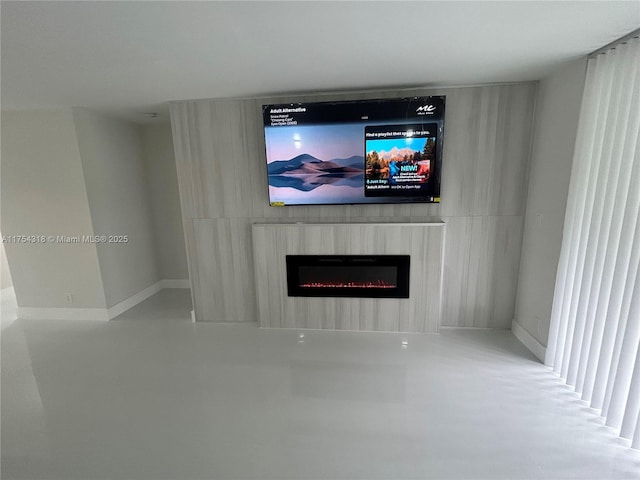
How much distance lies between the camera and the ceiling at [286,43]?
154 centimetres

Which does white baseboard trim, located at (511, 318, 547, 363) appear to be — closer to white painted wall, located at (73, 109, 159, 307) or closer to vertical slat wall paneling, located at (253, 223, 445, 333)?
vertical slat wall paneling, located at (253, 223, 445, 333)

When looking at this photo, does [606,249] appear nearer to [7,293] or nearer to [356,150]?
[356,150]

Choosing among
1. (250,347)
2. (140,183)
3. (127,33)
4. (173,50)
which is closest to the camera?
(127,33)

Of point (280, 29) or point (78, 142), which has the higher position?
point (280, 29)

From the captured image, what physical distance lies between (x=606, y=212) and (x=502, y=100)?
1478 millimetres

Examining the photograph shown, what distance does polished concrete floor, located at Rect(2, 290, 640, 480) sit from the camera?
1.83 m

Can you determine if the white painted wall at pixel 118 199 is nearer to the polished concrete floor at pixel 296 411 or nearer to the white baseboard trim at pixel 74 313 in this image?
the white baseboard trim at pixel 74 313

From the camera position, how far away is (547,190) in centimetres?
276

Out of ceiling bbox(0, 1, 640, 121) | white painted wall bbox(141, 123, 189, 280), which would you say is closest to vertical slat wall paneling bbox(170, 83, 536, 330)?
ceiling bbox(0, 1, 640, 121)

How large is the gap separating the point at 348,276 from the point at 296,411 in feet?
4.98

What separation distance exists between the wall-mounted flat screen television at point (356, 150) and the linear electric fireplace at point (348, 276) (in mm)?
638

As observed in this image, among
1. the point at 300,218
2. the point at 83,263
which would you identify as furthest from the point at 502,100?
the point at 83,263

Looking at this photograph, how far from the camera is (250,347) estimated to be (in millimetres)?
3189

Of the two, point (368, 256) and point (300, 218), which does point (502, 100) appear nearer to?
point (368, 256)
